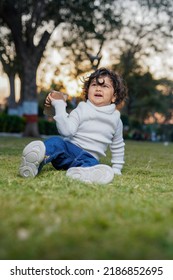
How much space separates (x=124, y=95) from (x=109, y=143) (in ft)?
2.09

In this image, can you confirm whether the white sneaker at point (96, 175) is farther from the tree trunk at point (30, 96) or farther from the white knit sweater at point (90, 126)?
the tree trunk at point (30, 96)

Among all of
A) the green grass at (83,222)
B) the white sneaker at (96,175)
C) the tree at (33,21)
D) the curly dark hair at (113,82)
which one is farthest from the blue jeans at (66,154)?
the tree at (33,21)

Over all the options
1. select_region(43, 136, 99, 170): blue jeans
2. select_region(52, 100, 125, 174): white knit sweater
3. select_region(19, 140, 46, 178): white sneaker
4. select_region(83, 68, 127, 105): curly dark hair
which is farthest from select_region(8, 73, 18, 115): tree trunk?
select_region(19, 140, 46, 178): white sneaker

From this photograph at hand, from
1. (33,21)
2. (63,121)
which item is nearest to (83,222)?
(63,121)

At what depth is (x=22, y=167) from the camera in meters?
4.47

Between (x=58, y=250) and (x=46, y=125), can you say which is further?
(x=46, y=125)

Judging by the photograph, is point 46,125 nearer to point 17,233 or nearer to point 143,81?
point 143,81

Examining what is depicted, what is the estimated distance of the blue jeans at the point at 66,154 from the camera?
4.91 meters

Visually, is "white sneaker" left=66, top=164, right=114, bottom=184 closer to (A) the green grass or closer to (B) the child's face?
(A) the green grass

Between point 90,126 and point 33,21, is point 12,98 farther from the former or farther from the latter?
point 90,126

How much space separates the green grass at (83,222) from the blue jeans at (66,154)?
1.10 m

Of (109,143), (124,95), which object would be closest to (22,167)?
(109,143)

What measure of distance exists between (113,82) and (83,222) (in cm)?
323

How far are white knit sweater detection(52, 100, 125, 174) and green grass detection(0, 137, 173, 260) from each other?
1260 millimetres
